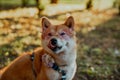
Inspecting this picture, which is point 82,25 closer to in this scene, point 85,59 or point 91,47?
point 91,47

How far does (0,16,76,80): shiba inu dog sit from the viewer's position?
4652mm

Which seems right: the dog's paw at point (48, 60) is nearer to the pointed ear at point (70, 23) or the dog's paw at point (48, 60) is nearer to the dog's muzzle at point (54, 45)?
the dog's muzzle at point (54, 45)

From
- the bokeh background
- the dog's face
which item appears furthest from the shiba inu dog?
the bokeh background

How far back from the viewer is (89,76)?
6785mm

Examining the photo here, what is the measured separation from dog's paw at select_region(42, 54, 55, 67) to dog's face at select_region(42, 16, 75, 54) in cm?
13

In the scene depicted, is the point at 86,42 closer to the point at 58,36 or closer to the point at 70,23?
the point at 70,23

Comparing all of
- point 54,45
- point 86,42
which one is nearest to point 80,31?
point 86,42

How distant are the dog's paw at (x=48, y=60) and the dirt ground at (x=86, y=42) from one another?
2.01 meters

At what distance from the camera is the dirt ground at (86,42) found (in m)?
7.10

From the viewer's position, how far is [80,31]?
9.56 metres

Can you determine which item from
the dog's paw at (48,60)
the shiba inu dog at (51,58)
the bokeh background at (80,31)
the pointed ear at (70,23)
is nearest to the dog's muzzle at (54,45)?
the shiba inu dog at (51,58)

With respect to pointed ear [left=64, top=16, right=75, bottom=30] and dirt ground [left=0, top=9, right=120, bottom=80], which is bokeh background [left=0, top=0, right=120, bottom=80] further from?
pointed ear [left=64, top=16, right=75, bottom=30]

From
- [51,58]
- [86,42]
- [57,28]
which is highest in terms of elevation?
[57,28]

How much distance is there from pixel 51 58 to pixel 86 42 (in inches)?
160
